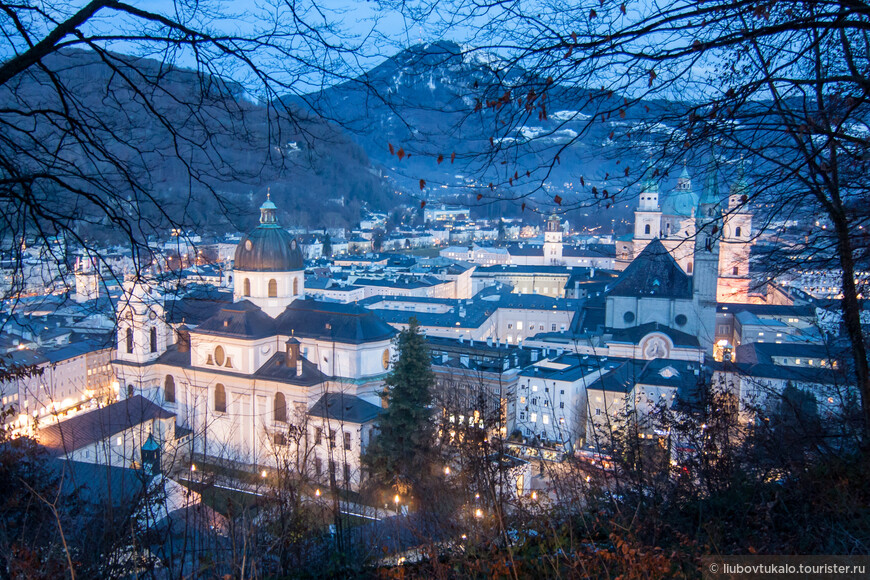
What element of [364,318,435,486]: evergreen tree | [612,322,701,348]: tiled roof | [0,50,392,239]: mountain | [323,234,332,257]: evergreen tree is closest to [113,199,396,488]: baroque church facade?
[364,318,435,486]: evergreen tree

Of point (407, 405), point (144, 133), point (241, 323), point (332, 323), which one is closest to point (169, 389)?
point (241, 323)

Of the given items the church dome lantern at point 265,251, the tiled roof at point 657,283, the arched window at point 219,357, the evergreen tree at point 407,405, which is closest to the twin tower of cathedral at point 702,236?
the tiled roof at point 657,283

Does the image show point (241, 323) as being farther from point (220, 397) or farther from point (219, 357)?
point (220, 397)

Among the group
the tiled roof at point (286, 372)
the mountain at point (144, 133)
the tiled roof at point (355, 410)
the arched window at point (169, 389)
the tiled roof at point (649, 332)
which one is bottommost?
the arched window at point (169, 389)

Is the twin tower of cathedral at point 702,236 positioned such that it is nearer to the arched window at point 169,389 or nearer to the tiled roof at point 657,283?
the tiled roof at point 657,283

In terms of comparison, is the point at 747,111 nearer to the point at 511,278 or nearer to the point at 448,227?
the point at 511,278

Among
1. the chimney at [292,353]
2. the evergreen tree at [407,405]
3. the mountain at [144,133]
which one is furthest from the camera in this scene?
the chimney at [292,353]
